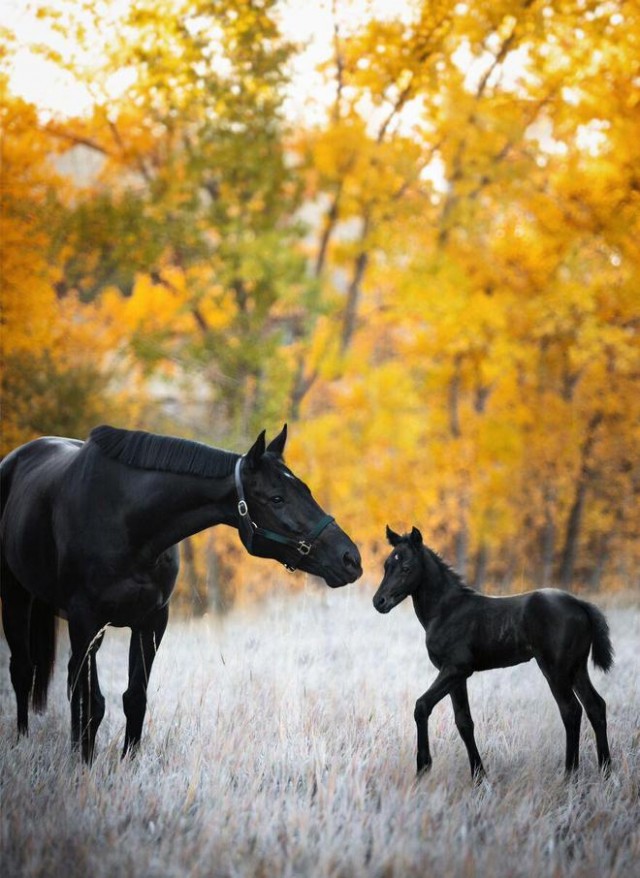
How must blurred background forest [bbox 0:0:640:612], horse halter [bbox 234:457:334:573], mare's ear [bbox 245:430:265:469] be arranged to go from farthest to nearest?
blurred background forest [bbox 0:0:640:612] → horse halter [bbox 234:457:334:573] → mare's ear [bbox 245:430:265:469]

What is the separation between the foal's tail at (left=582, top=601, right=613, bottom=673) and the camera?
169 inches

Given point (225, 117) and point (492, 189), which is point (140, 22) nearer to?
point (225, 117)

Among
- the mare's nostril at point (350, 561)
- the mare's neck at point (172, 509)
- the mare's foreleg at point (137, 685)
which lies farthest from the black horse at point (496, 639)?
the mare's foreleg at point (137, 685)

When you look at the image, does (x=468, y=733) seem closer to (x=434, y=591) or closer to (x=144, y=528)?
(x=434, y=591)

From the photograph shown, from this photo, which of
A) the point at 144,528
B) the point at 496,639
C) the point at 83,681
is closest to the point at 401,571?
the point at 496,639

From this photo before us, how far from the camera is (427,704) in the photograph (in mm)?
4281

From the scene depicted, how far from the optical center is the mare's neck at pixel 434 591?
451 cm

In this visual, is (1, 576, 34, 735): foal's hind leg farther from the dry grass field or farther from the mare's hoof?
the mare's hoof

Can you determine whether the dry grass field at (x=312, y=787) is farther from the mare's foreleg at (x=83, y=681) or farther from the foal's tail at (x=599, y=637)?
the foal's tail at (x=599, y=637)

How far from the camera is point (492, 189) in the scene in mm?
14023

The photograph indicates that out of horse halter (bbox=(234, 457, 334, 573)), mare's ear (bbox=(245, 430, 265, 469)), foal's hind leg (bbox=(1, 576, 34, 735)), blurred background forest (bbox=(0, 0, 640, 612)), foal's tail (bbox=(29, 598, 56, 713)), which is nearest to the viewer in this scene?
mare's ear (bbox=(245, 430, 265, 469))

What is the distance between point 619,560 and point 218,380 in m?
14.7

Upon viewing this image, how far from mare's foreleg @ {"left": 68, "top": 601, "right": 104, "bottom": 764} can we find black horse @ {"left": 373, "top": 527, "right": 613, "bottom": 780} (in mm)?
1496

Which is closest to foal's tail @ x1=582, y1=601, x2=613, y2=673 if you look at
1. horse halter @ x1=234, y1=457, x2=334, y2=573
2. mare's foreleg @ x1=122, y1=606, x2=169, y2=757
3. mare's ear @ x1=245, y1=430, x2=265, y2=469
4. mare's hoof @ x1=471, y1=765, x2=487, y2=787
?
mare's hoof @ x1=471, y1=765, x2=487, y2=787
